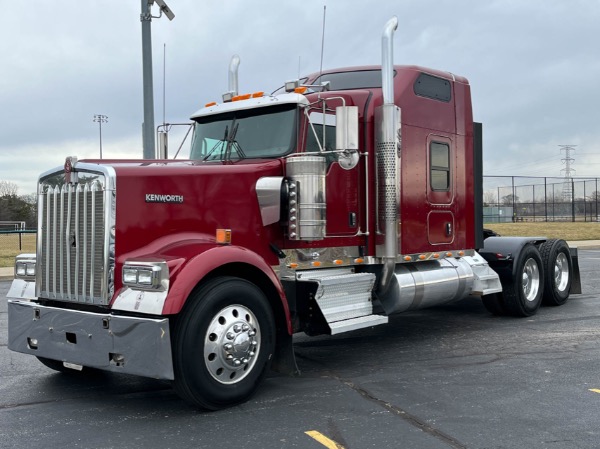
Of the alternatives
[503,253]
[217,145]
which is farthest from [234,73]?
[503,253]

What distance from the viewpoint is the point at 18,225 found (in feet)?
166

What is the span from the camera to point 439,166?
8.14 metres

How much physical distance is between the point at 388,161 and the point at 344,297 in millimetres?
1538

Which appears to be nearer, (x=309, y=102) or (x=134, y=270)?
(x=134, y=270)

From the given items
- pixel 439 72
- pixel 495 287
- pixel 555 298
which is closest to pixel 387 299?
pixel 495 287

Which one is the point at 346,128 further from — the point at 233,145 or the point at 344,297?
the point at 344,297

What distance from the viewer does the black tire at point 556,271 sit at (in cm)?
1025

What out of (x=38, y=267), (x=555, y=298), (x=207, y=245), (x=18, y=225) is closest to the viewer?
(x=207, y=245)

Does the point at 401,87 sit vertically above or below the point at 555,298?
above

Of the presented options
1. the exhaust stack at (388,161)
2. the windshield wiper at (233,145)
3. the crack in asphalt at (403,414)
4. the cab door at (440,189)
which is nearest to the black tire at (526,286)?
the cab door at (440,189)

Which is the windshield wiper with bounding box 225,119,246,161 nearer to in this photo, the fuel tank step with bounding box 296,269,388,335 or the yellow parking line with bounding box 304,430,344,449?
the fuel tank step with bounding box 296,269,388,335

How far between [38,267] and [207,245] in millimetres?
1582

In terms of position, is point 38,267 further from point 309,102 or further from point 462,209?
point 462,209

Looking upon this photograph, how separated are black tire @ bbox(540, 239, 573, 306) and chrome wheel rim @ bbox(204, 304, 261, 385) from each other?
6380 millimetres
